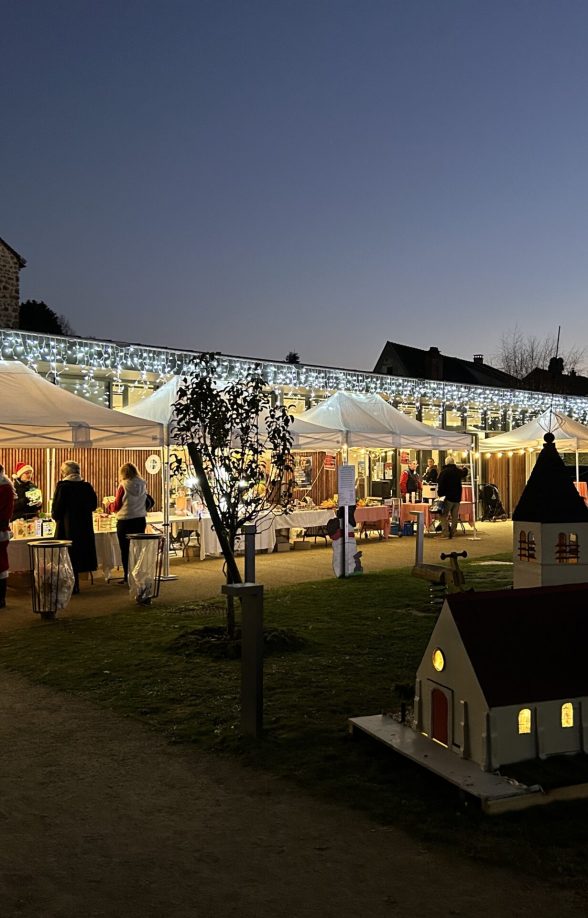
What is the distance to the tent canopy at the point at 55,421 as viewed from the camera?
1014 centimetres

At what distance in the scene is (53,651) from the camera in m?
7.16

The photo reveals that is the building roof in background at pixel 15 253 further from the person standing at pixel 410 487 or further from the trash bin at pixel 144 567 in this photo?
the trash bin at pixel 144 567

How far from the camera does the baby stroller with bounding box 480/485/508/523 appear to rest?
2178 centimetres

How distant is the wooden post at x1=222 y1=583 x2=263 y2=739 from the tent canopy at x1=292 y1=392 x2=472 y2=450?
367 inches

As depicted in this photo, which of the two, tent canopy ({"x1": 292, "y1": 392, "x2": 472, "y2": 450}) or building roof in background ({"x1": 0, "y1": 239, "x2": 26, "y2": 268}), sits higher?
building roof in background ({"x1": 0, "y1": 239, "x2": 26, "y2": 268})

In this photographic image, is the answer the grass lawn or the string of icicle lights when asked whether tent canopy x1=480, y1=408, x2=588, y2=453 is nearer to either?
the string of icicle lights

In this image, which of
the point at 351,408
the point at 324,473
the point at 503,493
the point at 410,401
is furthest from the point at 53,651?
the point at 503,493

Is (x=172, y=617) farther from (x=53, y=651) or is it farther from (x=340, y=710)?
(x=340, y=710)

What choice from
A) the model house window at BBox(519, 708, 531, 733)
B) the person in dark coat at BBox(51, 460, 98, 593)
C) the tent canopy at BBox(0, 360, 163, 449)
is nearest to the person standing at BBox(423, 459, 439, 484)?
the tent canopy at BBox(0, 360, 163, 449)

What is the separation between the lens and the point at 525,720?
410cm

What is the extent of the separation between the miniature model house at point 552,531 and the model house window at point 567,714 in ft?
4.32

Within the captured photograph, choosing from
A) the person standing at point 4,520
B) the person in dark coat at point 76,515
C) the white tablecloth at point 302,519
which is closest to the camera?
the person standing at point 4,520

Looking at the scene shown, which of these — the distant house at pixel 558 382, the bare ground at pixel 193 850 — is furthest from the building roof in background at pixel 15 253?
the distant house at pixel 558 382

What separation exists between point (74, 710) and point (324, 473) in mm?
13882
